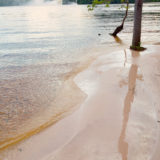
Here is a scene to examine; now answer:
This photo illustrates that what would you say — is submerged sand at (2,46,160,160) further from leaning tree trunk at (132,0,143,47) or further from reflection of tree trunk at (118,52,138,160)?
leaning tree trunk at (132,0,143,47)

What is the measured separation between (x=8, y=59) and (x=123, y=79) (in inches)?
325

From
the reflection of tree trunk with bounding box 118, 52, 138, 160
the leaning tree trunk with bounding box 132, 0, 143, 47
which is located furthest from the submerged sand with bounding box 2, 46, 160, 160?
the leaning tree trunk with bounding box 132, 0, 143, 47

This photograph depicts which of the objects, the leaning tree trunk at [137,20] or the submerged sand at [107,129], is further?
the leaning tree trunk at [137,20]

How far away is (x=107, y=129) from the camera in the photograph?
4273mm

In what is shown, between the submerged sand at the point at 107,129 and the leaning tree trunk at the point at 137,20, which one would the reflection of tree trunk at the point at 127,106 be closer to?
the submerged sand at the point at 107,129

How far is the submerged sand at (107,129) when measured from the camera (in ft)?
11.9

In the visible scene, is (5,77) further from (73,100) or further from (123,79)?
(123,79)

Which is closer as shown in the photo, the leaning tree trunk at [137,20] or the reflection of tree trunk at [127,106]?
the reflection of tree trunk at [127,106]

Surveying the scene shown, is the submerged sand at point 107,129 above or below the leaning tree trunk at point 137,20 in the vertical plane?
below

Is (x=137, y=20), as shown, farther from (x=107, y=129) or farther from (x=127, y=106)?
(x=107, y=129)

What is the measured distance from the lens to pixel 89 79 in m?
7.77

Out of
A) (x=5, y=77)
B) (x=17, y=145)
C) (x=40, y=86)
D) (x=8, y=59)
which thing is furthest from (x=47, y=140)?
(x=8, y=59)

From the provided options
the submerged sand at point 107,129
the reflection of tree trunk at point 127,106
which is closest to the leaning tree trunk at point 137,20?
the reflection of tree trunk at point 127,106

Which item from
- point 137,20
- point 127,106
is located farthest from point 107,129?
point 137,20
